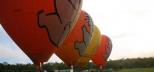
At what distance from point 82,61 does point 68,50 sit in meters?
1.36

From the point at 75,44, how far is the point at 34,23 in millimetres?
4582

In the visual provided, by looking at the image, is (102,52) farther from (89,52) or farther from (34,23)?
(34,23)

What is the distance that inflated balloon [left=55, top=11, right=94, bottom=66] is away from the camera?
46.3ft

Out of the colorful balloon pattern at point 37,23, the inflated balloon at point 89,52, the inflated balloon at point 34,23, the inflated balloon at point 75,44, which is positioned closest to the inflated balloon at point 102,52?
the inflated balloon at point 89,52

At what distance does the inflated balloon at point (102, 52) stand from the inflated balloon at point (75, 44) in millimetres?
6436

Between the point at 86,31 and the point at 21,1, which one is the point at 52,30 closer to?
the point at 21,1

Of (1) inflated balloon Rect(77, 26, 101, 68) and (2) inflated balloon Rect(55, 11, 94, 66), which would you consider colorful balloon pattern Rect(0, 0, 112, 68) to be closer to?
(2) inflated balloon Rect(55, 11, 94, 66)

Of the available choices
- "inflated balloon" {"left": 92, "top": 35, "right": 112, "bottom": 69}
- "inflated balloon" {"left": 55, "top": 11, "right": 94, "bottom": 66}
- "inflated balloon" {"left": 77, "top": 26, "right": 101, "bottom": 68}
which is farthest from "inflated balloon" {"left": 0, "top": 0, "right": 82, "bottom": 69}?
"inflated balloon" {"left": 92, "top": 35, "right": 112, "bottom": 69}

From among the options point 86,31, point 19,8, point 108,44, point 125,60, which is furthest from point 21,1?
point 125,60

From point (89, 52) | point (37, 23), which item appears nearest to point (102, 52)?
point (89, 52)

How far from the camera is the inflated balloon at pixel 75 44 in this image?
1412 cm

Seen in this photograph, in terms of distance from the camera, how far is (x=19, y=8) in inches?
387

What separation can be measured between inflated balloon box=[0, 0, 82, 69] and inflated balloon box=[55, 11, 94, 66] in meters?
3.70

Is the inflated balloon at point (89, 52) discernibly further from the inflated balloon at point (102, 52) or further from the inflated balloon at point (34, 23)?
the inflated balloon at point (34, 23)
